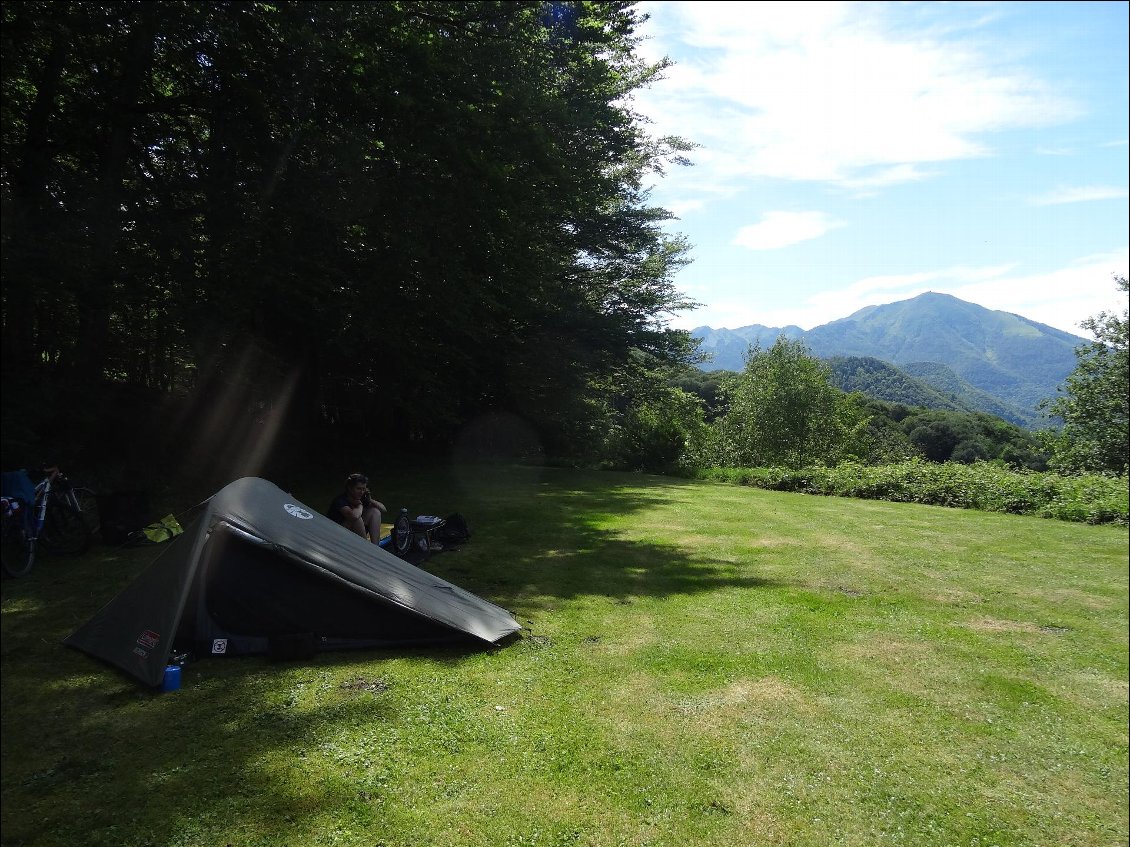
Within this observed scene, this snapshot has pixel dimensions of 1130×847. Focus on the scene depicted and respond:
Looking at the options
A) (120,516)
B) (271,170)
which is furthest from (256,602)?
(271,170)

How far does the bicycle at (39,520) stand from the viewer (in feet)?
24.6

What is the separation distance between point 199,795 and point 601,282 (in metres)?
21.9

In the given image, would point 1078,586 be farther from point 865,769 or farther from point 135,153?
point 135,153

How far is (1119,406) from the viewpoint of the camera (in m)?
28.1

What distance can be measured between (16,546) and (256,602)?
4665 mm

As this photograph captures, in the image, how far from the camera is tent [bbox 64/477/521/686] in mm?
5078

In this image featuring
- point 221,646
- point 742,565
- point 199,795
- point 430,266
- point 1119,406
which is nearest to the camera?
point 199,795

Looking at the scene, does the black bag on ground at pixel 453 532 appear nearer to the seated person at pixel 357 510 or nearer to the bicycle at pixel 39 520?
the seated person at pixel 357 510

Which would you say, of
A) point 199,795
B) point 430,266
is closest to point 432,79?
point 430,266

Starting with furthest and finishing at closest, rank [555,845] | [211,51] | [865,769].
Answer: [211,51] → [865,769] → [555,845]

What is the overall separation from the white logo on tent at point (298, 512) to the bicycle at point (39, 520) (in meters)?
4.20

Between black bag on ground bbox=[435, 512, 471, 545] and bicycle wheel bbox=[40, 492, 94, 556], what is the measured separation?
460 centimetres

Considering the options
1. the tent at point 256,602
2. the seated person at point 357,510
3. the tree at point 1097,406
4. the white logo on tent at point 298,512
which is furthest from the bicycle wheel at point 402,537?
the tree at point 1097,406

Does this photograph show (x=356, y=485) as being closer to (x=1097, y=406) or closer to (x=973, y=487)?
(x=973, y=487)
